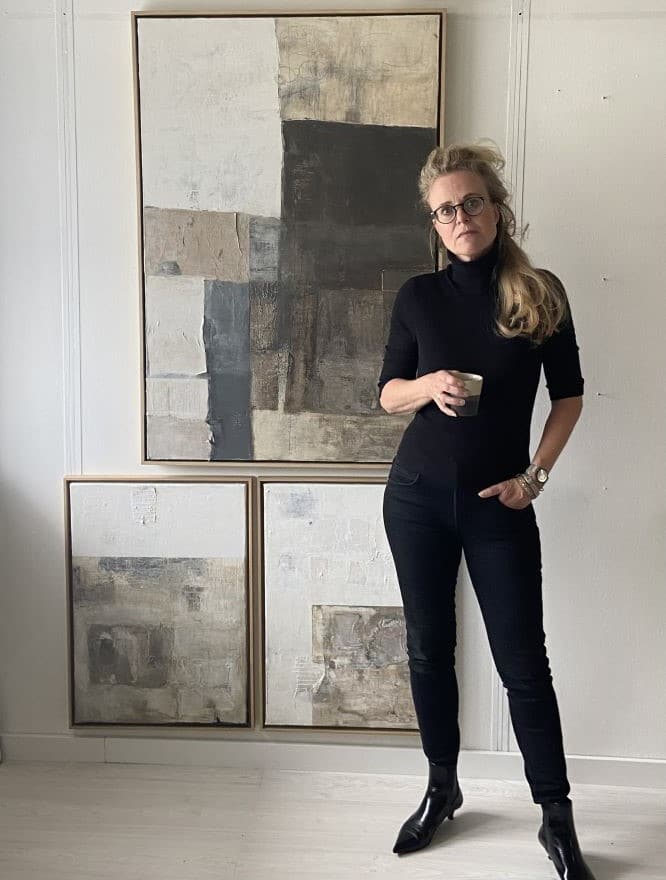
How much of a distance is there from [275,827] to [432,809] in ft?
1.26

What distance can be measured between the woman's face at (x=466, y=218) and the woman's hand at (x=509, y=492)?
48 centimetres

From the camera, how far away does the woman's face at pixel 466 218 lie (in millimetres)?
1729

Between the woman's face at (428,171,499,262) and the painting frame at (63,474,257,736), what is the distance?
0.84 meters

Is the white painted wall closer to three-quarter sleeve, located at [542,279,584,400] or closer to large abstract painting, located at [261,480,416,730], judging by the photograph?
large abstract painting, located at [261,480,416,730]

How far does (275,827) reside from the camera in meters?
2.02

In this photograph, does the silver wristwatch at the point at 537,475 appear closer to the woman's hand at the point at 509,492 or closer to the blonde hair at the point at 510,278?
the woman's hand at the point at 509,492

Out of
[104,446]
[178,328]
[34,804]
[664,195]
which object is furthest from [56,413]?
[664,195]

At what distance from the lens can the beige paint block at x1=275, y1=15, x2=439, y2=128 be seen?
6.61 ft

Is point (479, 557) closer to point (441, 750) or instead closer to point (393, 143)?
point (441, 750)

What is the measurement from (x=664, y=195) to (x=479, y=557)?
A: 3.29ft

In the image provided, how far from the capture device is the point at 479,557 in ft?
5.88

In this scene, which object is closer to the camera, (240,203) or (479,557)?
(479,557)

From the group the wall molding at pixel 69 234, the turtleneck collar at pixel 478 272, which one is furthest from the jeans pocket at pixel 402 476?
the wall molding at pixel 69 234

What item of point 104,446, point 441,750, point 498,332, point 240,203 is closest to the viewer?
point 498,332
